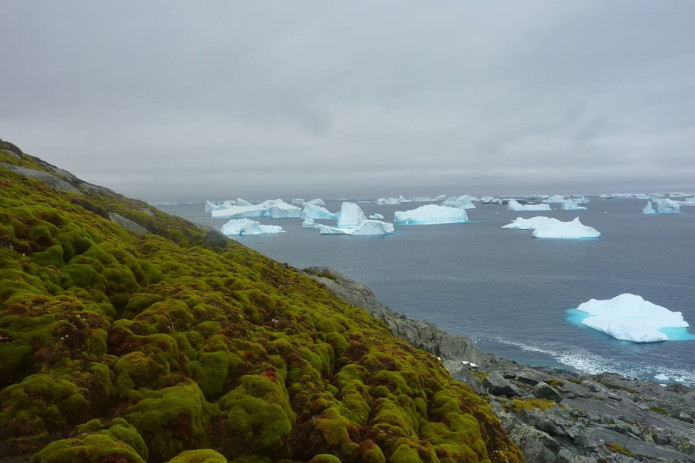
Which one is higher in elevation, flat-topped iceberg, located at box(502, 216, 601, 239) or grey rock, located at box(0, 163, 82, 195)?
grey rock, located at box(0, 163, 82, 195)

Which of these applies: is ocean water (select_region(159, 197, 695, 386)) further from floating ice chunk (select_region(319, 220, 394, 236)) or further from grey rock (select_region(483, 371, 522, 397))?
grey rock (select_region(483, 371, 522, 397))

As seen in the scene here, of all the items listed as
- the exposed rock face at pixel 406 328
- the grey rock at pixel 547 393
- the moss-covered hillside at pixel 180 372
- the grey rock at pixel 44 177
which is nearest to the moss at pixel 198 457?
the moss-covered hillside at pixel 180 372

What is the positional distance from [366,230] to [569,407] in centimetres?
14578

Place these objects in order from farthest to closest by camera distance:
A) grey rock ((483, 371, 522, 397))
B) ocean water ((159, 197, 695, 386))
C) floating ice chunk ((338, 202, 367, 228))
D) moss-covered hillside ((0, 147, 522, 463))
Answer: floating ice chunk ((338, 202, 367, 228)) → ocean water ((159, 197, 695, 386)) → grey rock ((483, 371, 522, 397)) → moss-covered hillside ((0, 147, 522, 463))

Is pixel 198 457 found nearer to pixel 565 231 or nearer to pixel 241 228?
pixel 241 228

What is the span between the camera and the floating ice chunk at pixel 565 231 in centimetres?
15638

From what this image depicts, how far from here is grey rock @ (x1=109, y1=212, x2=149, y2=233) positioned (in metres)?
24.1

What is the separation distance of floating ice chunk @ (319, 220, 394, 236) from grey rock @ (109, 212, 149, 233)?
144947mm

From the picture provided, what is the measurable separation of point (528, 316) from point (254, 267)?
56449 mm

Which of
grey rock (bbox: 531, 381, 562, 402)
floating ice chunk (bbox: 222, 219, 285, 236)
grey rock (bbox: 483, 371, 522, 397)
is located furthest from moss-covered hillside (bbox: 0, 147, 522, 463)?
floating ice chunk (bbox: 222, 219, 285, 236)

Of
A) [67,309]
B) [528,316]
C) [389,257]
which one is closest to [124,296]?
[67,309]

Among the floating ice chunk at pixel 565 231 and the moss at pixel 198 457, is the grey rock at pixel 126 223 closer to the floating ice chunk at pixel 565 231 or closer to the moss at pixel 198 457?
the moss at pixel 198 457

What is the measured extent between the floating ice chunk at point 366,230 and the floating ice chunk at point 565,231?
6120cm

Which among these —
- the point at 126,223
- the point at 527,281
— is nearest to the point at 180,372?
the point at 126,223
